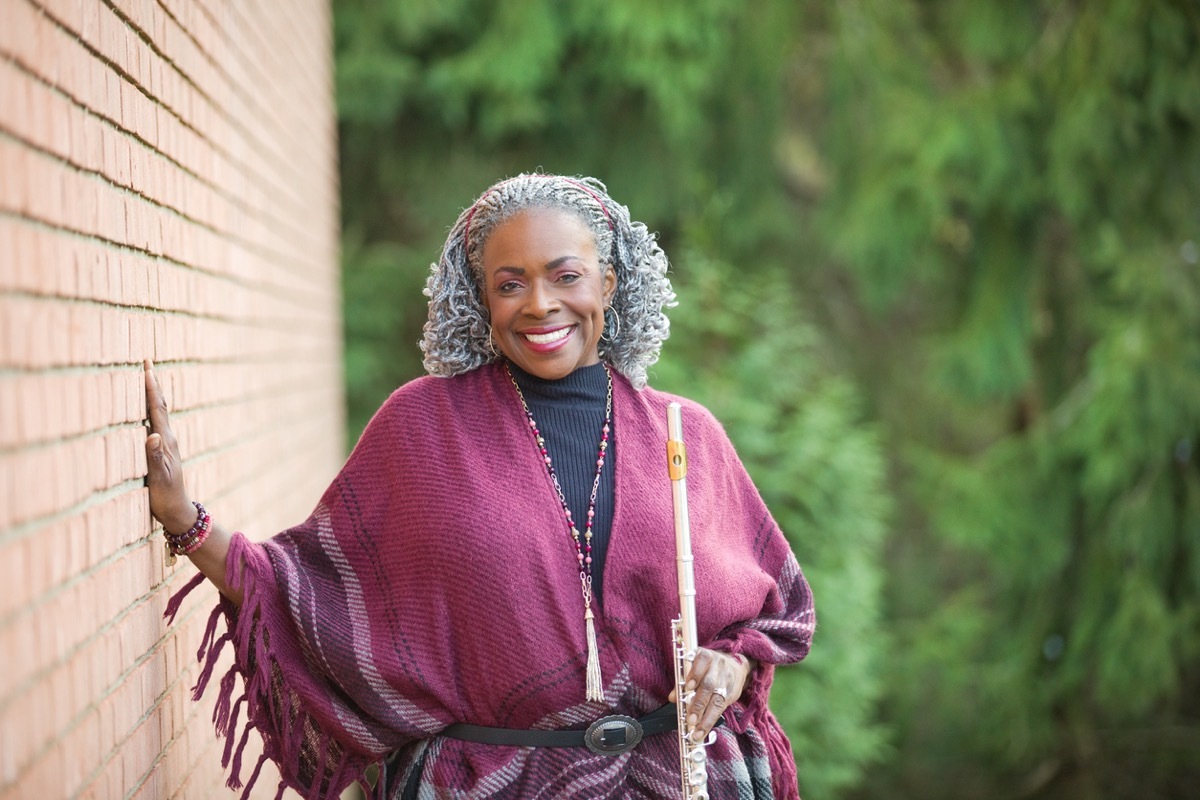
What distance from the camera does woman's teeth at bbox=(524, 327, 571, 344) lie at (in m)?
2.76

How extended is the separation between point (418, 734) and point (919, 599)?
29.5 feet

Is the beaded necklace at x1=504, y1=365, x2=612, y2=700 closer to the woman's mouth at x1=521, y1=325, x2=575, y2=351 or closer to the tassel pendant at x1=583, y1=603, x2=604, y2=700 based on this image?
the tassel pendant at x1=583, y1=603, x2=604, y2=700

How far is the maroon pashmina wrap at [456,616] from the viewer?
264cm

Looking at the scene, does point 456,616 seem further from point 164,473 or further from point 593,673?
point 164,473

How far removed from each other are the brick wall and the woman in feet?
0.60

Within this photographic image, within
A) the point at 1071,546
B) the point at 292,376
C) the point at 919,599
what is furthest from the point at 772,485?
the point at 919,599

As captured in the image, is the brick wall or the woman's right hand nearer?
the brick wall

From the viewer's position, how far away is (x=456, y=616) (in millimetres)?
2664

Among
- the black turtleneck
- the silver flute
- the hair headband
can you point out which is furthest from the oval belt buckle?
the hair headband

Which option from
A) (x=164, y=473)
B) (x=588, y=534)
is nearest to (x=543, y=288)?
(x=588, y=534)

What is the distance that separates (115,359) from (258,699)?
81 centimetres

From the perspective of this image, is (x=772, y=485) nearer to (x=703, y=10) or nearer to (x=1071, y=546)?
(x=1071, y=546)

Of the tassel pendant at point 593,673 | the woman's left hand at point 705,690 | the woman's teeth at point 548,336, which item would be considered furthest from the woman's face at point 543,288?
the woman's left hand at point 705,690

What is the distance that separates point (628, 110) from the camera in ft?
30.9
